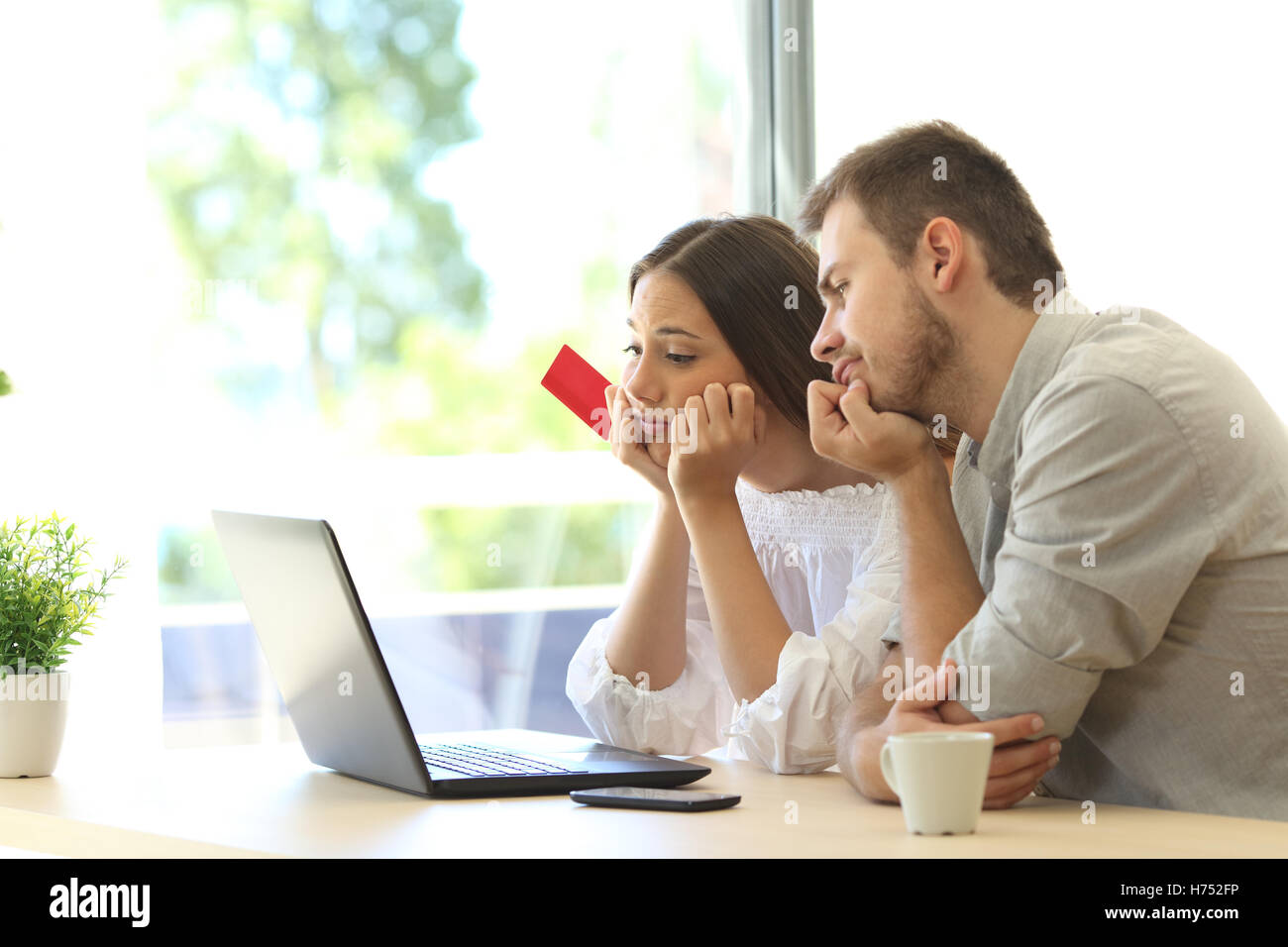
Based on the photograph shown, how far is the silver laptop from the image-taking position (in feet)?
3.57

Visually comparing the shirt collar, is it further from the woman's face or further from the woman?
the woman's face

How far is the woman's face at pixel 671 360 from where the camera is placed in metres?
1.63

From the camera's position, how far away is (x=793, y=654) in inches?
52.9

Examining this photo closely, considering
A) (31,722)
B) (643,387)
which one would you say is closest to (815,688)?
(643,387)

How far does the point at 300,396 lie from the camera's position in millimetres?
2363

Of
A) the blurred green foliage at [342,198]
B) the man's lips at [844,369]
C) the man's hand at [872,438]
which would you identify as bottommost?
the man's hand at [872,438]

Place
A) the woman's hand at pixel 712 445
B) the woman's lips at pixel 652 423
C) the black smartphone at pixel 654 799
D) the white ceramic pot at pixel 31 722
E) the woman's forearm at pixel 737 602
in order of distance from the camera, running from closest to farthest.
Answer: the black smartphone at pixel 654 799
the white ceramic pot at pixel 31 722
the woman's forearm at pixel 737 602
the woman's hand at pixel 712 445
the woman's lips at pixel 652 423

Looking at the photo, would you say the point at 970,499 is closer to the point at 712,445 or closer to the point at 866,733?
the point at 712,445

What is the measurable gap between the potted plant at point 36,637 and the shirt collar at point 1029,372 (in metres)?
0.90

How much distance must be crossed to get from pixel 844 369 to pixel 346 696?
1.93ft

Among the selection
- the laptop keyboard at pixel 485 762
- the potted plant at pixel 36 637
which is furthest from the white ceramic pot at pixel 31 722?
the laptop keyboard at pixel 485 762

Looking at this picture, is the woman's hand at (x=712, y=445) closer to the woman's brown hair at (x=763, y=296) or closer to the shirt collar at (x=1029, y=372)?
the woman's brown hair at (x=763, y=296)

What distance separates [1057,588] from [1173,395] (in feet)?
0.60

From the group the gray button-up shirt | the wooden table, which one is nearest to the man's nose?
the gray button-up shirt
